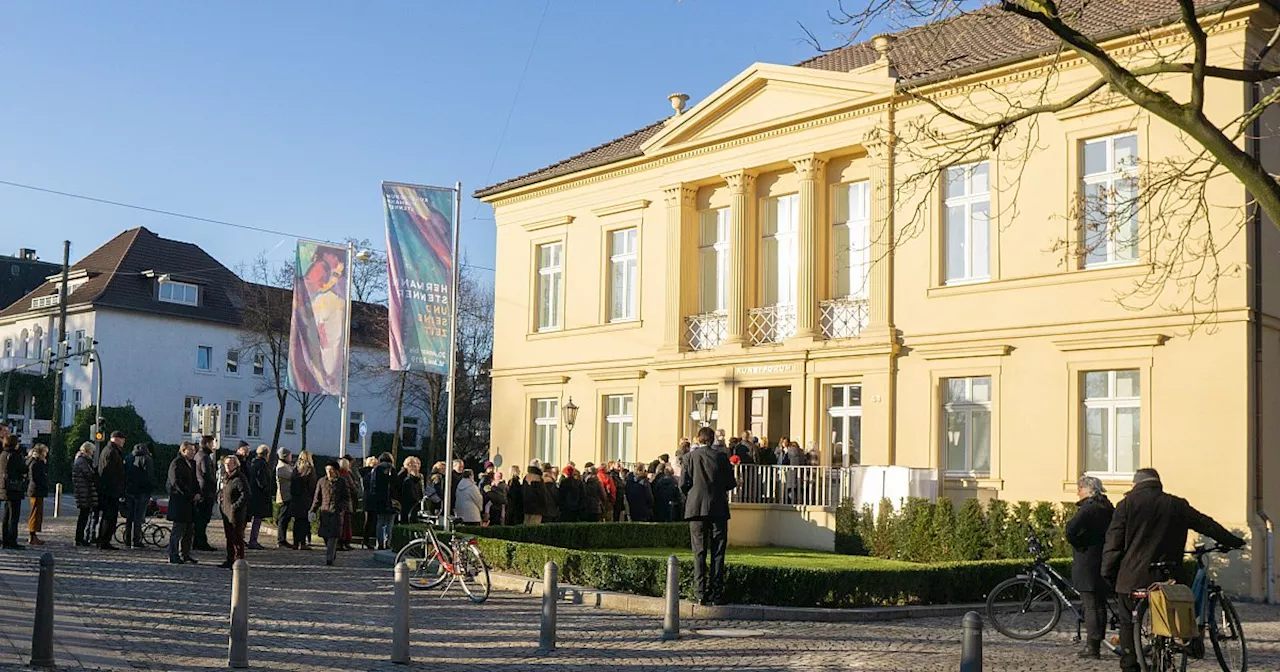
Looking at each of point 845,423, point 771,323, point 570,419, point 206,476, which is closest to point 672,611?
point 206,476

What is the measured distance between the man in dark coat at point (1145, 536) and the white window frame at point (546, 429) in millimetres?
25859

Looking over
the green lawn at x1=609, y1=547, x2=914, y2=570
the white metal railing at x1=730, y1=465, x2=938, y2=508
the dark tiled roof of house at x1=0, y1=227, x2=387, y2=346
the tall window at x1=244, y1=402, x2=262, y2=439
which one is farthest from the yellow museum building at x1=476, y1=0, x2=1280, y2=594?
the tall window at x1=244, y1=402, x2=262, y2=439

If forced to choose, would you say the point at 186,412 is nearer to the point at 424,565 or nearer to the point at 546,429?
the point at 546,429

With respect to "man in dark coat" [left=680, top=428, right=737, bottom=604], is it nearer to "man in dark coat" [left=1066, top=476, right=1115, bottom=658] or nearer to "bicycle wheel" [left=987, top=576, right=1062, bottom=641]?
"bicycle wheel" [left=987, top=576, right=1062, bottom=641]

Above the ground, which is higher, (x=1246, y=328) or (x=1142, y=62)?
(x=1142, y=62)

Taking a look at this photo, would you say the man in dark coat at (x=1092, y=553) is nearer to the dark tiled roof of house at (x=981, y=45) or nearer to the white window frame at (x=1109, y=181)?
the dark tiled roof of house at (x=981, y=45)

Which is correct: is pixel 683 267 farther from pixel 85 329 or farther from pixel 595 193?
pixel 85 329

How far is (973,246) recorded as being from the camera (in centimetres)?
2650

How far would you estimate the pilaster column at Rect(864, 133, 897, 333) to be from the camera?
90.6 ft

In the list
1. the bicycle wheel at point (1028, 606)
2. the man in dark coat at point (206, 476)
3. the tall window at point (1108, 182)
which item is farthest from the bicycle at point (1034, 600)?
the man in dark coat at point (206, 476)

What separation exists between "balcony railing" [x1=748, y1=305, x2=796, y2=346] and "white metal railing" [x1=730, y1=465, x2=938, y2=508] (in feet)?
11.8

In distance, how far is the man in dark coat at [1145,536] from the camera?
10656 mm

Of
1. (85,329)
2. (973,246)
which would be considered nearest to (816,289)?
(973,246)

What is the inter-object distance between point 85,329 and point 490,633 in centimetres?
5575
